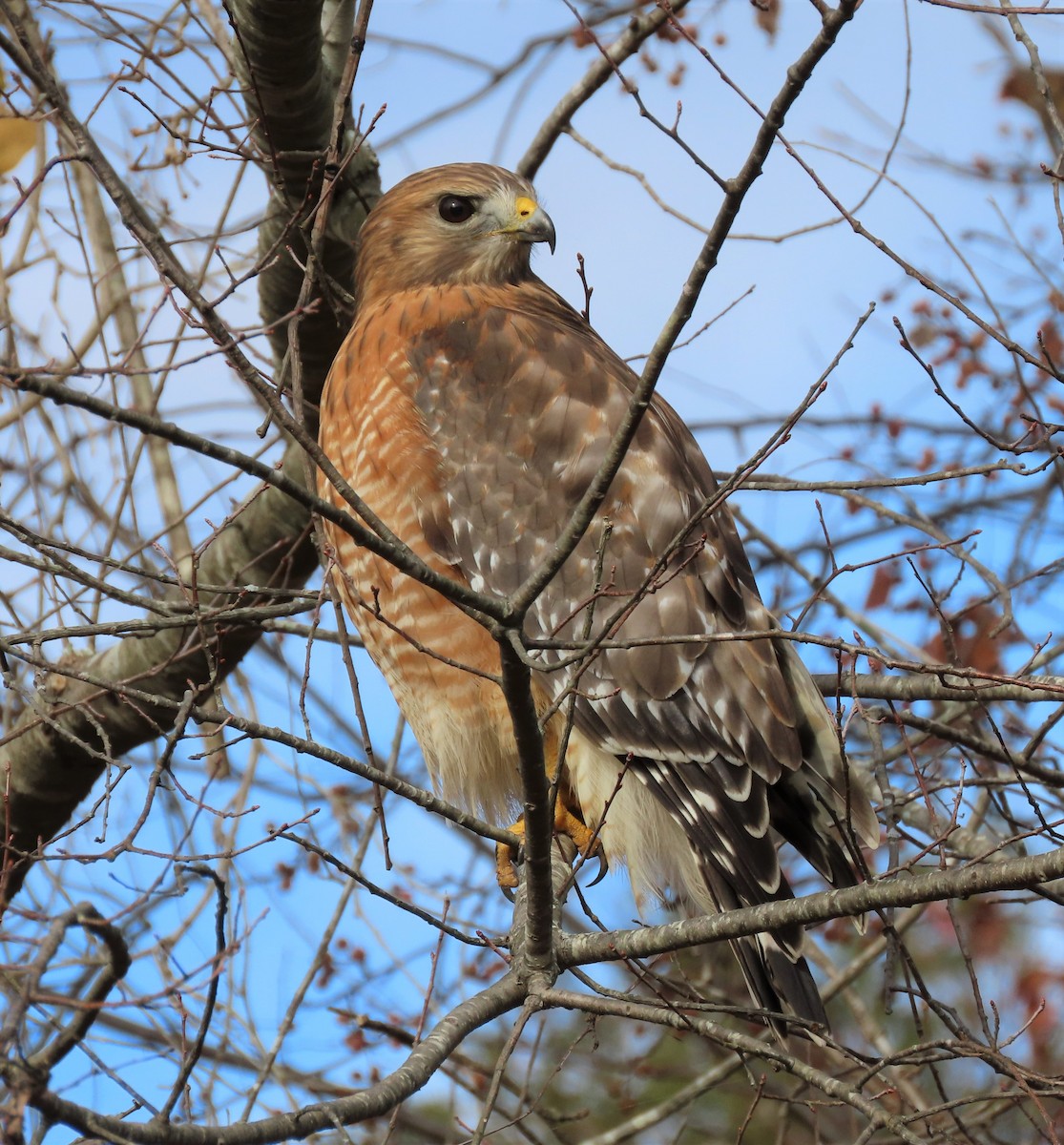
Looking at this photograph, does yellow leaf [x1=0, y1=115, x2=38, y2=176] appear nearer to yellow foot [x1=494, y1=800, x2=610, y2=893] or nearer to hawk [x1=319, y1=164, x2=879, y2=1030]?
hawk [x1=319, y1=164, x2=879, y2=1030]

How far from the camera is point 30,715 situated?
420 cm

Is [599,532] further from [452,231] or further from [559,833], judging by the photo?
[452,231]

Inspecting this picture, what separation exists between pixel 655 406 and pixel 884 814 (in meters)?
1.54

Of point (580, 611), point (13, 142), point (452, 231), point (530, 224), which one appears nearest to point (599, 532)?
point (580, 611)

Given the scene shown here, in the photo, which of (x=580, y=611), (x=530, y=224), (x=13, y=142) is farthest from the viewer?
(x=530, y=224)

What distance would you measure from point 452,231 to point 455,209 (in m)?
0.08

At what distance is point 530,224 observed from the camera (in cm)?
463

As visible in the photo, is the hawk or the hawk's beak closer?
the hawk

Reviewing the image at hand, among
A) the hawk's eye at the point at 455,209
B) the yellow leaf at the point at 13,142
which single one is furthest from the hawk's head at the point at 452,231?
the yellow leaf at the point at 13,142

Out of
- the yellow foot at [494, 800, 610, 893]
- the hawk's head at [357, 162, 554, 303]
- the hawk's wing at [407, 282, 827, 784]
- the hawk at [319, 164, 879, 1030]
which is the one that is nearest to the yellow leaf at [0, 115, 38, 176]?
the hawk at [319, 164, 879, 1030]

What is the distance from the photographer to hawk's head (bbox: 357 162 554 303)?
4.73m

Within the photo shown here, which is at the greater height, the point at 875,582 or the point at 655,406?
the point at 875,582

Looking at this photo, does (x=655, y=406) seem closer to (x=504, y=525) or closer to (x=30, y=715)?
(x=504, y=525)

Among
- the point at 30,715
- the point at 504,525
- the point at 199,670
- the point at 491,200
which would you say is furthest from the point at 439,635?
the point at 491,200
